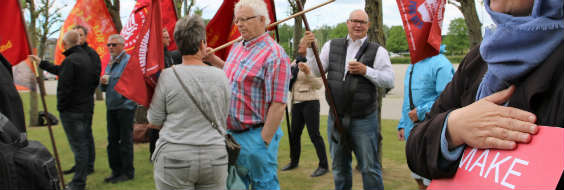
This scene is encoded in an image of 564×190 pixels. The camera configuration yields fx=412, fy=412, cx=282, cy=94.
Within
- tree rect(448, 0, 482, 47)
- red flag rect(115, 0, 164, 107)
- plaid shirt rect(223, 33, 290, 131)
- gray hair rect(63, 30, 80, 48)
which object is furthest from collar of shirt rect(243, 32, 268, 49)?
tree rect(448, 0, 482, 47)

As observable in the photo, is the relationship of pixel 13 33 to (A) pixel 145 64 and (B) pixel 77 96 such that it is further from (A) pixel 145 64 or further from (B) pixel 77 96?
(A) pixel 145 64

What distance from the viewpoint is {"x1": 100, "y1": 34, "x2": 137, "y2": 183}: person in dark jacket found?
5.51 metres

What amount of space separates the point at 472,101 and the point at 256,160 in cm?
204

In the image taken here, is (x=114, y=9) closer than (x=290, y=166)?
No

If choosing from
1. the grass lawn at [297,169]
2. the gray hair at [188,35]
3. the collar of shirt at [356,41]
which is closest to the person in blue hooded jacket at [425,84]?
the collar of shirt at [356,41]

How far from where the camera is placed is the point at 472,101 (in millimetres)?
1281

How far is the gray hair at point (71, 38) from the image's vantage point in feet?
16.7

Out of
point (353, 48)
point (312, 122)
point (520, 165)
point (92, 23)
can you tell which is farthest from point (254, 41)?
point (92, 23)

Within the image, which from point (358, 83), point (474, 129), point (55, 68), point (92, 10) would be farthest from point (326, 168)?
point (474, 129)

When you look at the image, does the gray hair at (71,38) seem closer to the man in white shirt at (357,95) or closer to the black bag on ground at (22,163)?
the man in white shirt at (357,95)

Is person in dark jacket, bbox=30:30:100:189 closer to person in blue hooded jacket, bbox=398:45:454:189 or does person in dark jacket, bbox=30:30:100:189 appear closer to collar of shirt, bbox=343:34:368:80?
collar of shirt, bbox=343:34:368:80

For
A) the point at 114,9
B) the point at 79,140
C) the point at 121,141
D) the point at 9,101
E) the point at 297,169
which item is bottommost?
the point at 297,169

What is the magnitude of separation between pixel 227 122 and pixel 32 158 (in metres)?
1.46

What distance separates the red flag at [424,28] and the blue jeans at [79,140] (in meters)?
4.20
